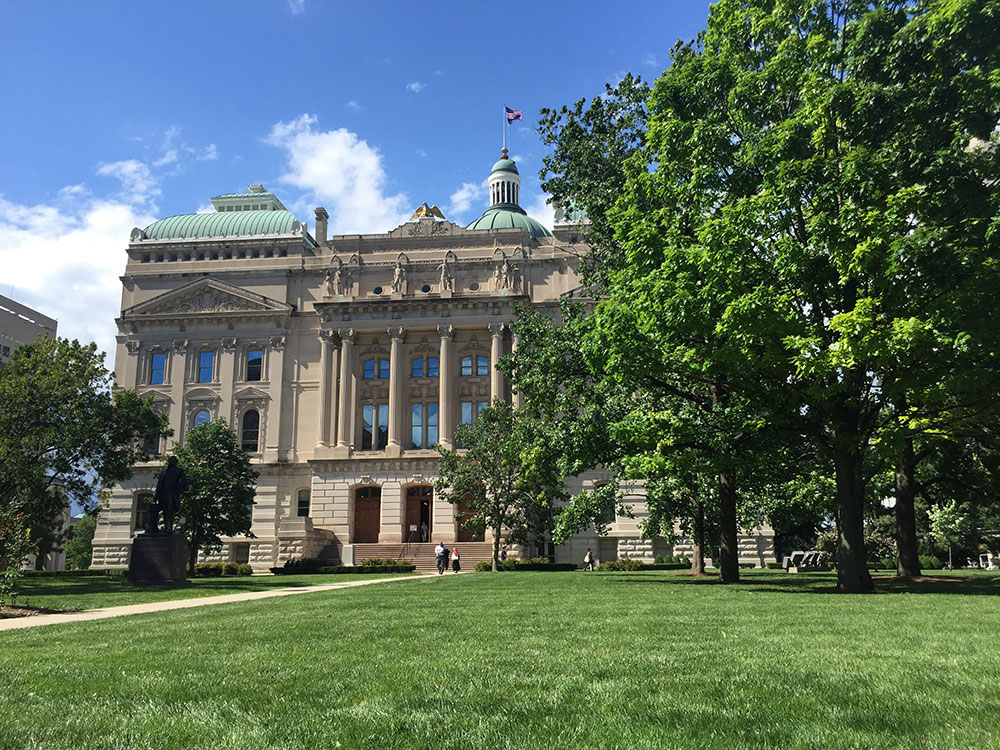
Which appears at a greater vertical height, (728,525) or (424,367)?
(424,367)

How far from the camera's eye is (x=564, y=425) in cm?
2573

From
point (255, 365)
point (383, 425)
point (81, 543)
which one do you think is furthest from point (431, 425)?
point (81, 543)

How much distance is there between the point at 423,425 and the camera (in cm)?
6131

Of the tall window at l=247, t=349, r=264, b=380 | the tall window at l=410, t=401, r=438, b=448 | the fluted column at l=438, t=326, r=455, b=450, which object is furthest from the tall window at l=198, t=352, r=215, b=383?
the fluted column at l=438, t=326, r=455, b=450

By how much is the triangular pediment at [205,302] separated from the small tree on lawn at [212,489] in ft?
50.2

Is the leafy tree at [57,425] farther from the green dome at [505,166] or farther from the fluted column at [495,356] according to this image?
the green dome at [505,166]

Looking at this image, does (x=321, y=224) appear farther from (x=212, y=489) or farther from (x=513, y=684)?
(x=513, y=684)

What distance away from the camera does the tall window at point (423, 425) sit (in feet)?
200

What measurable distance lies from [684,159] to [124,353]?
54.5 metres

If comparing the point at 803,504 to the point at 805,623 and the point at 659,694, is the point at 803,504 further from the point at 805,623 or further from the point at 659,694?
the point at 659,694

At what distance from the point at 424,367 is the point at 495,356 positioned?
6.11 m

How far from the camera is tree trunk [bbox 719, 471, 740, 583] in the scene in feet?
82.9

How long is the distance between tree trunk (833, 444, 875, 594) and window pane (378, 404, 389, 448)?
43.3 meters

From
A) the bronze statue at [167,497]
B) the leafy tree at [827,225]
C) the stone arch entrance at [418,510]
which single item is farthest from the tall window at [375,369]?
the leafy tree at [827,225]
